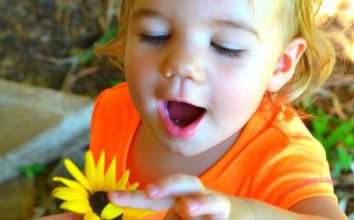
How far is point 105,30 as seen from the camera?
9.10 feet

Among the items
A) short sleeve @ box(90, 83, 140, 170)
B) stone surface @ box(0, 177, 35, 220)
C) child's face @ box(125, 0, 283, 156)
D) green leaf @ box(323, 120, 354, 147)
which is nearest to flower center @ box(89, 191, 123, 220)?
child's face @ box(125, 0, 283, 156)

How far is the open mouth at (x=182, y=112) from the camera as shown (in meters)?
1.27

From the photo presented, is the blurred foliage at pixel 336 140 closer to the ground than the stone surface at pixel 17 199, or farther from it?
farther from it

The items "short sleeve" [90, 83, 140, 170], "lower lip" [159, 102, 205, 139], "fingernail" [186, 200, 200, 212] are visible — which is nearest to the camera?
"fingernail" [186, 200, 200, 212]

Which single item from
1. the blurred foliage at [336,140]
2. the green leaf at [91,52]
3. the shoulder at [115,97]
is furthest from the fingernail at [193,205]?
the green leaf at [91,52]

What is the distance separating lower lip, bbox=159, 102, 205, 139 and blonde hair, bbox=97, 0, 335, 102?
21 cm

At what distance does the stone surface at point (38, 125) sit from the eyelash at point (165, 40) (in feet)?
3.97

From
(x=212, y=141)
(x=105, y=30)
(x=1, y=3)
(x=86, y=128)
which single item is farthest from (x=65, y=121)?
(x=212, y=141)

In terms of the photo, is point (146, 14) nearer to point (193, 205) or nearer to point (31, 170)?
point (193, 205)

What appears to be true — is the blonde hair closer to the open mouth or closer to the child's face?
the child's face

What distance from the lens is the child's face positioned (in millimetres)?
1121

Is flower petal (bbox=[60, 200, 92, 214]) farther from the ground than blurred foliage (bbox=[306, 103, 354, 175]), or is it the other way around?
flower petal (bbox=[60, 200, 92, 214])

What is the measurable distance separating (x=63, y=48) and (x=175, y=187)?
197 cm

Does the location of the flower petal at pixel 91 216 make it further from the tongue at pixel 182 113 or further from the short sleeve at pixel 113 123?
the short sleeve at pixel 113 123
